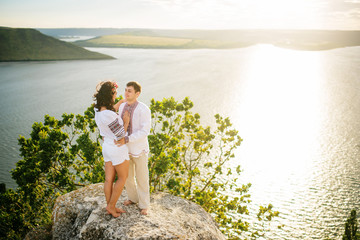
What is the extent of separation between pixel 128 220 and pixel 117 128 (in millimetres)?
2553

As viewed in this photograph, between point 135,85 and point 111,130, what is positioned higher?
point 135,85

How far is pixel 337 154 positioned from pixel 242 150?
12625 mm

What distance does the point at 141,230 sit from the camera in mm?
A: 6129

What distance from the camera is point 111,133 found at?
5.77 m

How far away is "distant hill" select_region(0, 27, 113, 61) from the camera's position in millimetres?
111875

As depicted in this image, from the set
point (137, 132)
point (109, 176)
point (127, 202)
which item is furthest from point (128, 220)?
point (137, 132)

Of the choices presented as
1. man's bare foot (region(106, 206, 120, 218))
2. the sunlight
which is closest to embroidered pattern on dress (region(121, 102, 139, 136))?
man's bare foot (region(106, 206, 120, 218))

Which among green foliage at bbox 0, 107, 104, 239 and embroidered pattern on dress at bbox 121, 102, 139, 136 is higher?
embroidered pattern on dress at bbox 121, 102, 139, 136

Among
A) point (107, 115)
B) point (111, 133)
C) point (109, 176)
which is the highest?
point (107, 115)

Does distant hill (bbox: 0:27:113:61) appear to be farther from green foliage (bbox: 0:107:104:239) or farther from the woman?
the woman

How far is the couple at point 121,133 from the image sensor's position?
5.65m

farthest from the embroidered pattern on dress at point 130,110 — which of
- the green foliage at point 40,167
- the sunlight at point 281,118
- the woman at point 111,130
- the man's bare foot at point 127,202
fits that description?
the sunlight at point 281,118

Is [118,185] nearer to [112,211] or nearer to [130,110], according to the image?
[112,211]

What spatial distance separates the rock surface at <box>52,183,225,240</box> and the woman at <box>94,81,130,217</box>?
32.6 inches
